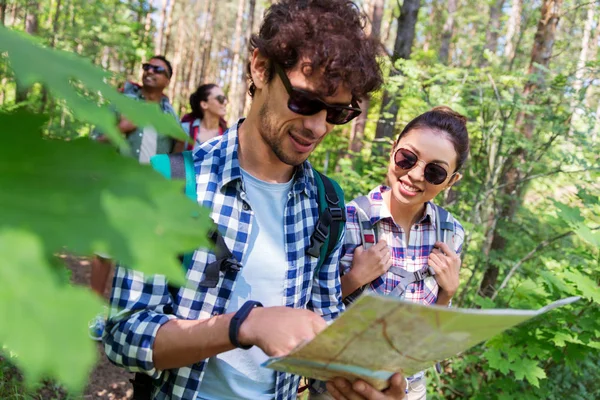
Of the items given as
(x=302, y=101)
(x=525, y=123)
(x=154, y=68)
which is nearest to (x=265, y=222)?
(x=302, y=101)

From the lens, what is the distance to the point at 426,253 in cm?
240

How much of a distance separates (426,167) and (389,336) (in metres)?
1.52

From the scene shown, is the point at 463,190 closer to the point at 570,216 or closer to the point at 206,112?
the point at 570,216

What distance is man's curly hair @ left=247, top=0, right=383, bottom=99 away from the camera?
1.51 m

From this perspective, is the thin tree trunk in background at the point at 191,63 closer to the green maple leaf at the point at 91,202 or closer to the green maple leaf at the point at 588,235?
the green maple leaf at the point at 588,235

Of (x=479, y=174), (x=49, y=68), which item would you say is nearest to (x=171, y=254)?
(x=49, y=68)

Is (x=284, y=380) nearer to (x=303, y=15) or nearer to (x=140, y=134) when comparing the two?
(x=303, y=15)

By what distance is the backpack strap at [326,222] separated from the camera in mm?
1643

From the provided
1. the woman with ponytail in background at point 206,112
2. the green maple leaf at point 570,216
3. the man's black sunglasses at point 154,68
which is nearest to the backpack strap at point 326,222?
the green maple leaf at point 570,216

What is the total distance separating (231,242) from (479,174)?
3.79 metres

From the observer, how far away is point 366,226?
2.34 m

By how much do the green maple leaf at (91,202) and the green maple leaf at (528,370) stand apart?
3.07 meters

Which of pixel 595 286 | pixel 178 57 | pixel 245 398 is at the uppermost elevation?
pixel 178 57

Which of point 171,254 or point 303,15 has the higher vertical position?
point 303,15
